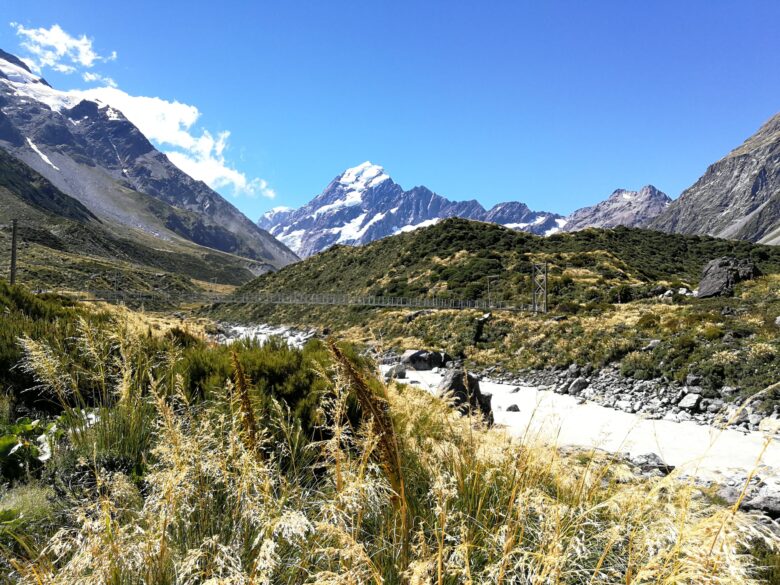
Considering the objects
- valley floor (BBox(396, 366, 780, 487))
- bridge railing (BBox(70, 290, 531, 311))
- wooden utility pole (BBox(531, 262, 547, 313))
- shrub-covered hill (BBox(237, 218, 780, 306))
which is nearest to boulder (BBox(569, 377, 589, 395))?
valley floor (BBox(396, 366, 780, 487))

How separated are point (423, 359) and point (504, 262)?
29366 millimetres

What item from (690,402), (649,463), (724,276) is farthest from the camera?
(724,276)

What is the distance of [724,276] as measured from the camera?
31.3 m

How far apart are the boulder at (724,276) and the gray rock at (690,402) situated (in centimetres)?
1583

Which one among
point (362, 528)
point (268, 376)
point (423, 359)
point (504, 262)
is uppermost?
point (504, 262)

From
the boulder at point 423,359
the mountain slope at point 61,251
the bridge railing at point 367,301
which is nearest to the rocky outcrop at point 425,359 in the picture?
the boulder at point 423,359

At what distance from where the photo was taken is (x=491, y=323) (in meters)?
34.2

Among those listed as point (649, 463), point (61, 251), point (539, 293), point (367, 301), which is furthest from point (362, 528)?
point (61, 251)

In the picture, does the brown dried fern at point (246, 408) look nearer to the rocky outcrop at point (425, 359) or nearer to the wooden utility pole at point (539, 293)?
the rocky outcrop at point (425, 359)

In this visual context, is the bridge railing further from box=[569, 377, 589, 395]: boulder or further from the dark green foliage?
the dark green foliage

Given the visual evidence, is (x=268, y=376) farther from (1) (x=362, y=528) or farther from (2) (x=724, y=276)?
(2) (x=724, y=276)

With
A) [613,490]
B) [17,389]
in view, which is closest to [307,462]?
[613,490]

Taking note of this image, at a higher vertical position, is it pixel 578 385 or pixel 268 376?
pixel 268 376

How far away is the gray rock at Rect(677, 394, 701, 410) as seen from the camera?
1720cm
